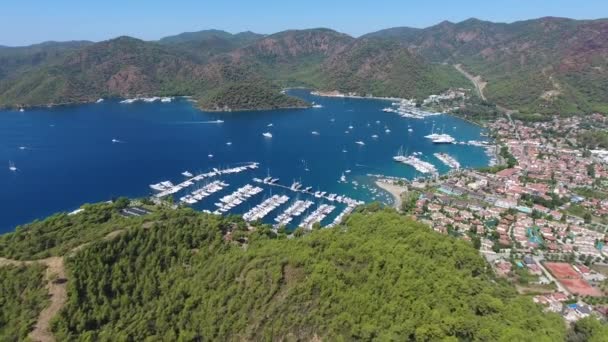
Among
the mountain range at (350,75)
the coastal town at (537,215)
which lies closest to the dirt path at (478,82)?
the mountain range at (350,75)

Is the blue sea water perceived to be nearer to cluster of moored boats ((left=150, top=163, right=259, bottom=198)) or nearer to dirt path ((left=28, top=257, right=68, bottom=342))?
cluster of moored boats ((left=150, top=163, right=259, bottom=198))

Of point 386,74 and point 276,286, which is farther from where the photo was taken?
point 386,74

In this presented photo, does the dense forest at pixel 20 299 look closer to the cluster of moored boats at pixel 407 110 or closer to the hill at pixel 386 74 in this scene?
the cluster of moored boats at pixel 407 110

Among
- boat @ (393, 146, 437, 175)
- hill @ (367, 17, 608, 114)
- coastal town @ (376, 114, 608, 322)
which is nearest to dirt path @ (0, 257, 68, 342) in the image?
coastal town @ (376, 114, 608, 322)

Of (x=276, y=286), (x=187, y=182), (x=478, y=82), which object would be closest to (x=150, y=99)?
(x=187, y=182)

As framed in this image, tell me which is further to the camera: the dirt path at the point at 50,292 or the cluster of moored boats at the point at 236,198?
the cluster of moored boats at the point at 236,198

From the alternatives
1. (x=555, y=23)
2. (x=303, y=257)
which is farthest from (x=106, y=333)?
(x=555, y=23)

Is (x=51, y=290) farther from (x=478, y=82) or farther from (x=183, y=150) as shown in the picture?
(x=478, y=82)
